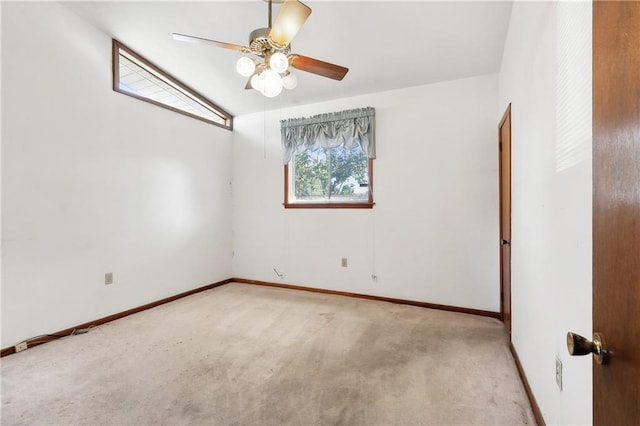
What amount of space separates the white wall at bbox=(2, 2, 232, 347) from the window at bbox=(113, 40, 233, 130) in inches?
3.9

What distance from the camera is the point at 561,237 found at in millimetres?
1262

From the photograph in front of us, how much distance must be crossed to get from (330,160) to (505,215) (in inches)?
83.5

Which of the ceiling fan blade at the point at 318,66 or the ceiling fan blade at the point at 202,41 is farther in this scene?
the ceiling fan blade at the point at 318,66

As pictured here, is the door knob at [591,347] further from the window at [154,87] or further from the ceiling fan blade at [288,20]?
the window at [154,87]

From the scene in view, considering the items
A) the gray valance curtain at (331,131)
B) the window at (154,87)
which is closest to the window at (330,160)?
the gray valance curtain at (331,131)

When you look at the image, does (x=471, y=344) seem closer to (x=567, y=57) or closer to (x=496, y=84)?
(x=567, y=57)

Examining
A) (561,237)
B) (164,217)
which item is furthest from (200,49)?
(561,237)

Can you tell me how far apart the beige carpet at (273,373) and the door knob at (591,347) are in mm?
1235

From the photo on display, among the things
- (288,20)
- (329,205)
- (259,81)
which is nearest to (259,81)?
(259,81)

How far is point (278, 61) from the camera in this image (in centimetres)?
178

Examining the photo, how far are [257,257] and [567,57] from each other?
3.95m

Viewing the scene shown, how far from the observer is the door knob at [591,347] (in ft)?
1.96

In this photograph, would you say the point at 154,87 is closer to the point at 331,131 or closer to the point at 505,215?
the point at 331,131

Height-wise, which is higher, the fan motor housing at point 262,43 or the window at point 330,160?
the fan motor housing at point 262,43
